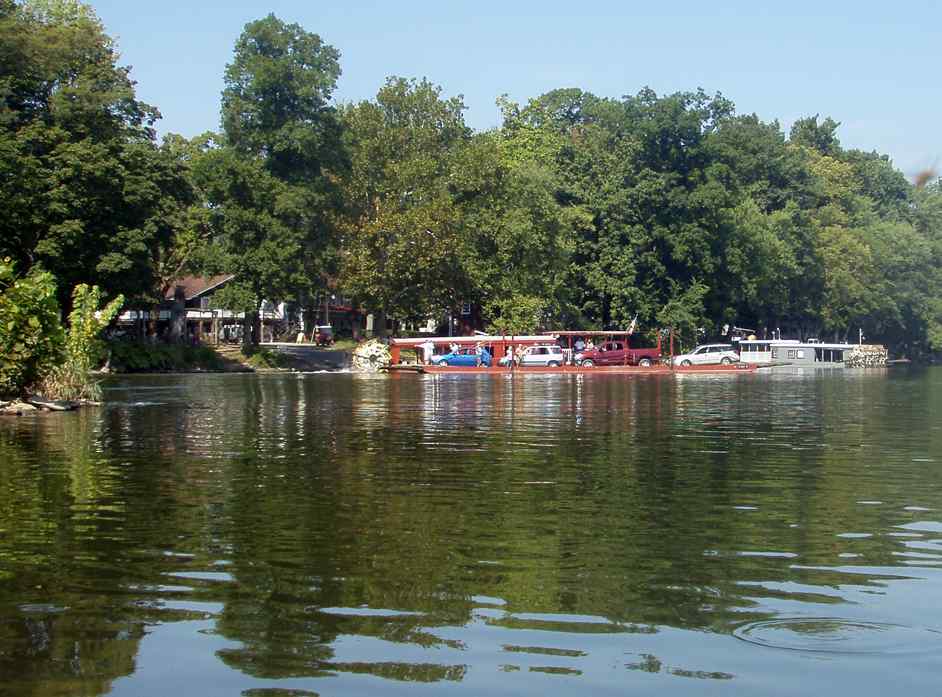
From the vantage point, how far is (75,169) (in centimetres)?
6688

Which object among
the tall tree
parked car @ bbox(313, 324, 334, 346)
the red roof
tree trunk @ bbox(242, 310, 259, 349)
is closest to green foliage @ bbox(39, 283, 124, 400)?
the tall tree

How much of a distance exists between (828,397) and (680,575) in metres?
38.9

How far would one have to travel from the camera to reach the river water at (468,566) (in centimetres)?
896

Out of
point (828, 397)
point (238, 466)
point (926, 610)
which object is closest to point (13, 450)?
point (238, 466)

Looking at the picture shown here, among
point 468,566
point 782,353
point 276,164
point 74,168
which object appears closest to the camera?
point 468,566

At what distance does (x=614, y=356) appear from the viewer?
303 feet

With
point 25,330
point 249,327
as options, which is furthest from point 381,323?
point 25,330

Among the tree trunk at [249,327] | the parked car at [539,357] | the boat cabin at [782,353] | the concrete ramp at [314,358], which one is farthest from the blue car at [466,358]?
the boat cabin at [782,353]

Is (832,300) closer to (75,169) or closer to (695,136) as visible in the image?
(695,136)

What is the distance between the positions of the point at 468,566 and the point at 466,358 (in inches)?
2972

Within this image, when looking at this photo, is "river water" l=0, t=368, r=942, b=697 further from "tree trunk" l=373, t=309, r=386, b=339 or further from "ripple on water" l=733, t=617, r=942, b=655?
"tree trunk" l=373, t=309, r=386, b=339

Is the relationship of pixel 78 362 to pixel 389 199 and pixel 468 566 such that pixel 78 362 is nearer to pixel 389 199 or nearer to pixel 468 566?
pixel 468 566

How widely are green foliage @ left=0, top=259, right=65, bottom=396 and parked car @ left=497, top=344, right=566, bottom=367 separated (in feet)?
172

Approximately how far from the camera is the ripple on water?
31.2 feet
